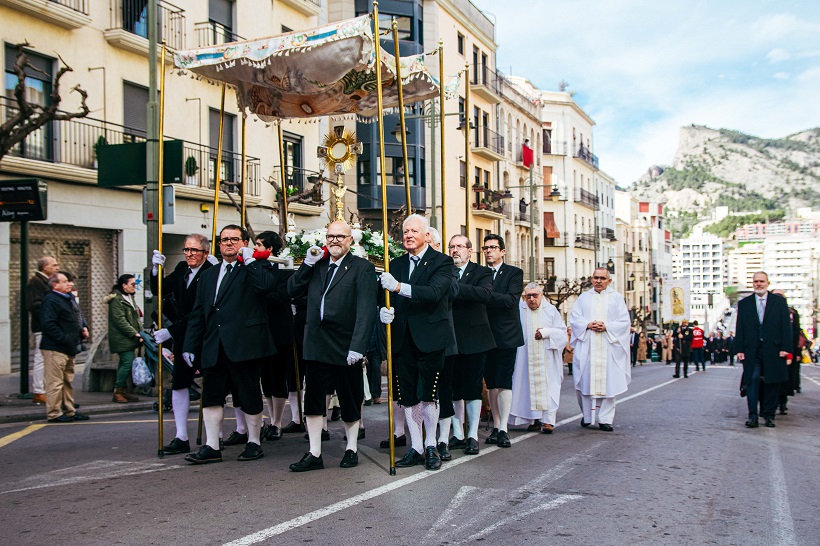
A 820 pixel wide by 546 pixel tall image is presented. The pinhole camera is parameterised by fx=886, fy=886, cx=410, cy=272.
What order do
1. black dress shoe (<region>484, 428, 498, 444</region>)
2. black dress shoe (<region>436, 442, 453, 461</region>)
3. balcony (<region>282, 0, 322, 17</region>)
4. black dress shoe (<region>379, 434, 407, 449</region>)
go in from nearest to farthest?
black dress shoe (<region>436, 442, 453, 461</region>), black dress shoe (<region>379, 434, 407, 449</region>), black dress shoe (<region>484, 428, 498, 444</region>), balcony (<region>282, 0, 322, 17</region>)

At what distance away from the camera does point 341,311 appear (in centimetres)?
759

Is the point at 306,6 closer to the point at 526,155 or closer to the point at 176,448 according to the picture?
the point at 176,448

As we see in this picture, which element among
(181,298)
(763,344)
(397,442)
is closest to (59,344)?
(181,298)

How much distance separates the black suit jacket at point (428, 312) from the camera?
7734 mm

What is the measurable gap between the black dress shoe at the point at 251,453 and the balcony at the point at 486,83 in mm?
38574

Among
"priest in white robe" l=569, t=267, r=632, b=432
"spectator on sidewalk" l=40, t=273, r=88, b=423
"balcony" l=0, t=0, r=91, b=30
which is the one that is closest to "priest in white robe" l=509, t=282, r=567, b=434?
"priest in white robe" l=569, t=267, r=632, b=432

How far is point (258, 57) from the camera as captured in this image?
962 centimetres

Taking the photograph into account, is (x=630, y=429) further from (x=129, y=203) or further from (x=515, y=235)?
(x=515, y=235)

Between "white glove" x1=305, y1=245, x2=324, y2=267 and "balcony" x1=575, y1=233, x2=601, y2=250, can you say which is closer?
"white glove" x1=305, y1=245, x2=324, y2=267

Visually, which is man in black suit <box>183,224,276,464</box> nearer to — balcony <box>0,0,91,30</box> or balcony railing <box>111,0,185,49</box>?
balcony <box>0,0,91,30</box>

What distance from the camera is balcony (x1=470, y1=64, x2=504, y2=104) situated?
151 ft

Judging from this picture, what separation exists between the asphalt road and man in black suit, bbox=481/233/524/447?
479 mm

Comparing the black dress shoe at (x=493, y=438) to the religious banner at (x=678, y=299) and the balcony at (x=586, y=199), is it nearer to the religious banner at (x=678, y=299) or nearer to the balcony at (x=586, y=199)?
the religious banner at (x=678, y=299)

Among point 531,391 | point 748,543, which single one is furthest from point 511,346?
point 748,543
